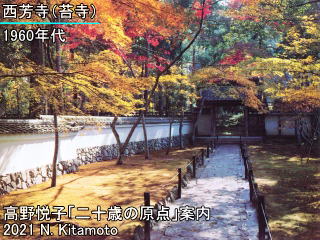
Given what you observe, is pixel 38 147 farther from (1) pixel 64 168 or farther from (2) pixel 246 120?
(2) pixel 246 120

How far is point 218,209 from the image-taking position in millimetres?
8516

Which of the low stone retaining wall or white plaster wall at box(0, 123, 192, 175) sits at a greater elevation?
white plaster wall at box(0, 123, 192, 175)

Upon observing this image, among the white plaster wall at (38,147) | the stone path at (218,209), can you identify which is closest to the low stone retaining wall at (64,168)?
the white plaster wall at (38,147)

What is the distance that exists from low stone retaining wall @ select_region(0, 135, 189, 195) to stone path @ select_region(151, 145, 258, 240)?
5.04 metres

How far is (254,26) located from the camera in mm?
21734

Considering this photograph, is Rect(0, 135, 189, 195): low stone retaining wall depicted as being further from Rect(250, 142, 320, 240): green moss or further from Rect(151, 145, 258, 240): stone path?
Rect(250, 142, 320, 240): green moss

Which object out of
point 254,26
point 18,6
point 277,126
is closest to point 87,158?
point 18,6

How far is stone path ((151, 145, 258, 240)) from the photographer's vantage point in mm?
6609

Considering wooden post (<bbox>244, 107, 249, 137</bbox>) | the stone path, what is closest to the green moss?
the stone path

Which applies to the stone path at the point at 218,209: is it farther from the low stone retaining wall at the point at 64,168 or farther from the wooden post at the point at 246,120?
the wooden post at the point at 246,120

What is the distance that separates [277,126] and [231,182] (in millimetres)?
19171

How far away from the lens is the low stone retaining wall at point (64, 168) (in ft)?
31.9

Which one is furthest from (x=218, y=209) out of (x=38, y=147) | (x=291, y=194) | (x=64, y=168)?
(x=64, y=168)

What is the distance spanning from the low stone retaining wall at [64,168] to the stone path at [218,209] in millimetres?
5043
